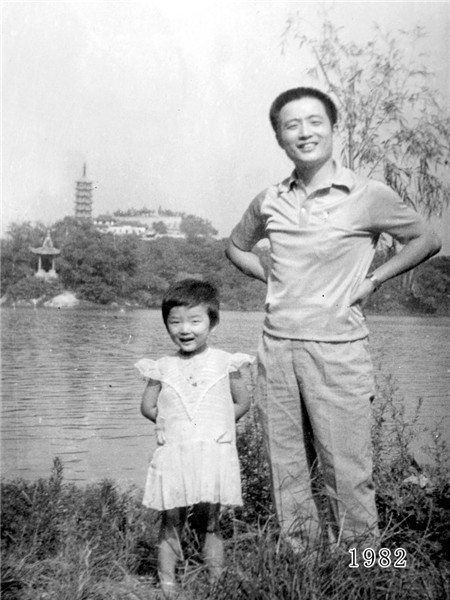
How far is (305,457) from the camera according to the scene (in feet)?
10.8

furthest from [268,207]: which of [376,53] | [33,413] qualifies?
[33,413]

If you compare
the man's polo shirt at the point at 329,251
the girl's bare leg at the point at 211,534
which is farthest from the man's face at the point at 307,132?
the girl's bare leg at the point at 211,534

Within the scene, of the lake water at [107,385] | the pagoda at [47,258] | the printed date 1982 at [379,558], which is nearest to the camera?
the printed date 1982 at [379,558]

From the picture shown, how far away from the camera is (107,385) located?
4340 mm

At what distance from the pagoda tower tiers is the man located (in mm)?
1452

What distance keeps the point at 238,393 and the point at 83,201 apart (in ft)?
5.48

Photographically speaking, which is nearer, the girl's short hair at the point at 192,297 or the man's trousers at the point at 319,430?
the man's trousers at the point at 319,430

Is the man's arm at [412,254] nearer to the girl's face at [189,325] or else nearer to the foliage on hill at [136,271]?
the girl's face at [189,325]

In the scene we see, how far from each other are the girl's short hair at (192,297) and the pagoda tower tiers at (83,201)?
4.09 feet

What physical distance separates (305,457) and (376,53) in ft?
6.96

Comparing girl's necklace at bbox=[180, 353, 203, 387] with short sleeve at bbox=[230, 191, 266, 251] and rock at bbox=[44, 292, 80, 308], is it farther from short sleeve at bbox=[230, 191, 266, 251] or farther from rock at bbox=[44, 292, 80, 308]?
rock at bbox=[44, 292, 80, 308]

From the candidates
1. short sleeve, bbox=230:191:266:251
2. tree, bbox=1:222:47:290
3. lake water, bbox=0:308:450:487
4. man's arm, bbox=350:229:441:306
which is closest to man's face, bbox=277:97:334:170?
short sleeve, bbox=230:191:266:251

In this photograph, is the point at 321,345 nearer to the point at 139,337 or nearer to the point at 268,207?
the point at 268,207

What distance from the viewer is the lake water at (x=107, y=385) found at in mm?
4266
